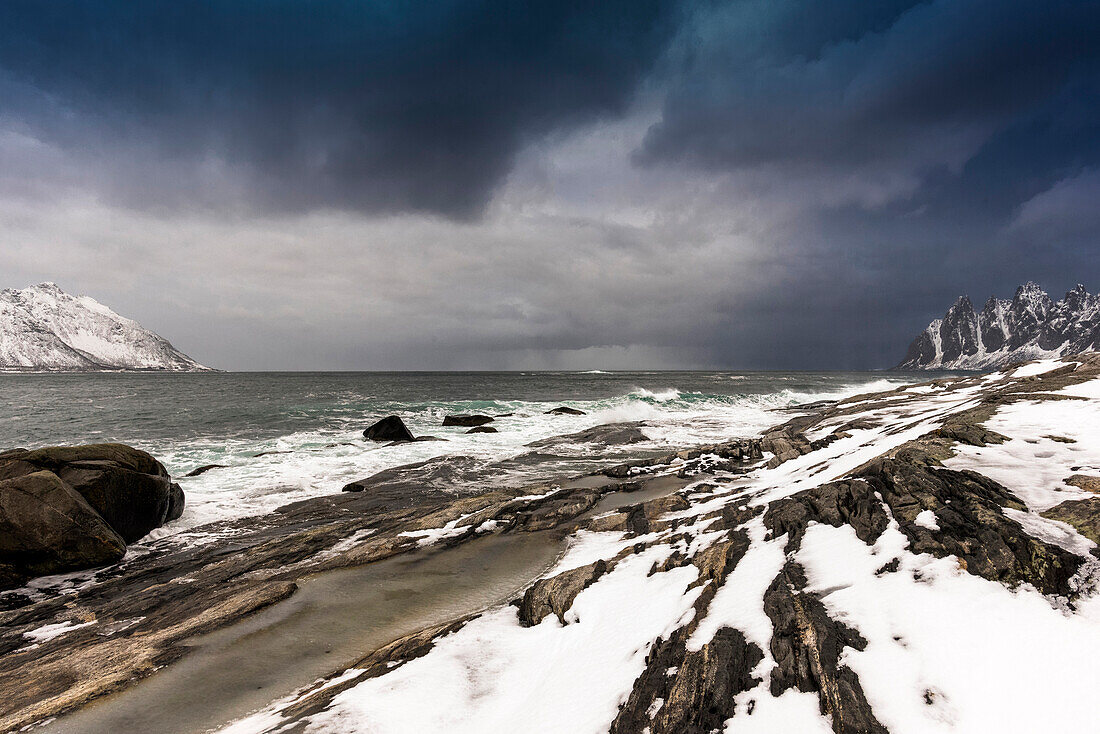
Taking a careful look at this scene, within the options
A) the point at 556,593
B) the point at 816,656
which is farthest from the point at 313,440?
the point at 816,656

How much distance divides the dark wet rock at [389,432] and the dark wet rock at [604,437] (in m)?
8.25

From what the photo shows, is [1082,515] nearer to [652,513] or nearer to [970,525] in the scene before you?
[970,525]

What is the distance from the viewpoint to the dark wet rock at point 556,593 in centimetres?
615

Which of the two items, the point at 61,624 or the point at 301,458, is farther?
the point at 301,458

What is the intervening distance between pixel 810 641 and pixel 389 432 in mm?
26907

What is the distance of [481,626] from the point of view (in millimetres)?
6012

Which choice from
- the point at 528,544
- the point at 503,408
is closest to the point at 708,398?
the point at 503,408

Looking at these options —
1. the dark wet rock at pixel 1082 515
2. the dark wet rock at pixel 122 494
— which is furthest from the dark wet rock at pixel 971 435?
the dark wet rock at pixel 122 494

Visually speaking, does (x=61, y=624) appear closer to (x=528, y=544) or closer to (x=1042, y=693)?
(x=528, y=544)

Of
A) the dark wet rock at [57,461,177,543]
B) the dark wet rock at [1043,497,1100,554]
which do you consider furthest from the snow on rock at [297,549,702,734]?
the dark wet rock at [57,461,177,543]

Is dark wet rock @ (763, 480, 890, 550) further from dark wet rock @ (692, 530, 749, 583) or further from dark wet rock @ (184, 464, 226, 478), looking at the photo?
dark wet rock @ (184, 464, 226, 478)

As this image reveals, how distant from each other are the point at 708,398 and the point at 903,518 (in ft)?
179

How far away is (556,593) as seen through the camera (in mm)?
6422

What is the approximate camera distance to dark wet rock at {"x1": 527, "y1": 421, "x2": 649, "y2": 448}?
82.6ft
